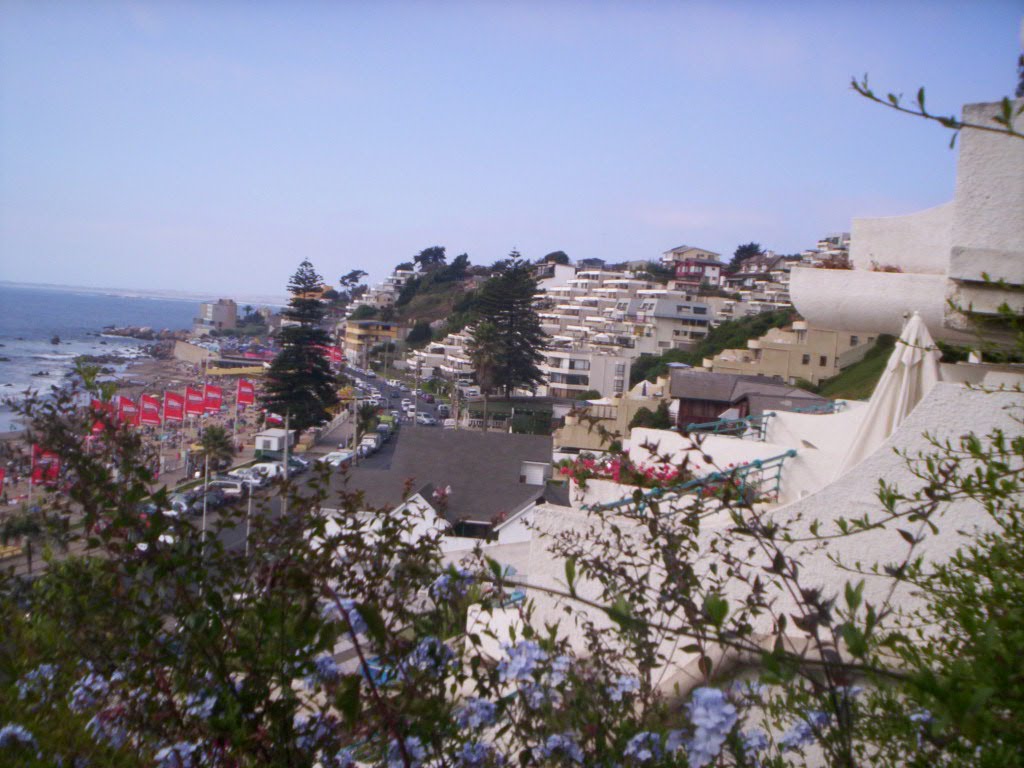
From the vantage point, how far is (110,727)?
140 cm

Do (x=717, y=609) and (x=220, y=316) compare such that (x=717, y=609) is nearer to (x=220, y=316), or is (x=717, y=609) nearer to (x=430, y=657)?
(x=430, y=657)

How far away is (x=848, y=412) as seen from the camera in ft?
20.1

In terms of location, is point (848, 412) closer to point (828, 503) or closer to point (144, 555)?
point (828, 503)

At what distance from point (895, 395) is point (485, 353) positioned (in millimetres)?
25307

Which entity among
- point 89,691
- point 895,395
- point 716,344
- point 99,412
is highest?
point 99,412

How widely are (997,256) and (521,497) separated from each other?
8821 mm

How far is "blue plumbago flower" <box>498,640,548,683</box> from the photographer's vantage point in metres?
1.28

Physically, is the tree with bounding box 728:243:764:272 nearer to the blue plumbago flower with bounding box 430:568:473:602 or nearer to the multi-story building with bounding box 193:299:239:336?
the multi-story building with bounding box 193:299:239:336

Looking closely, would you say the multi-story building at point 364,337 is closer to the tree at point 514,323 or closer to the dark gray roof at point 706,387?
the tree at point 514,323

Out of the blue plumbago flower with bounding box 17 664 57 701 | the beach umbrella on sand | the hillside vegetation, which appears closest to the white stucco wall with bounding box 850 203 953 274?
the beach umbrella on sand

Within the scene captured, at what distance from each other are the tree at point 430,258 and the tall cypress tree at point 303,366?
46118 mm

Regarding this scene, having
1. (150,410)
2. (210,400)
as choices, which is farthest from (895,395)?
(210,400)

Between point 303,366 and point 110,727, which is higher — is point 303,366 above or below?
below

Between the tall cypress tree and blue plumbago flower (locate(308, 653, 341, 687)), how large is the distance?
1900 cm
